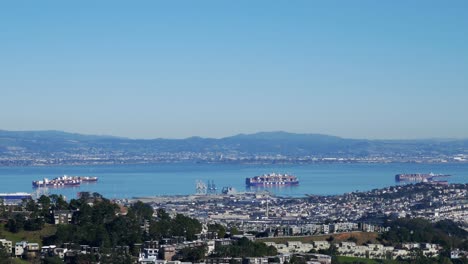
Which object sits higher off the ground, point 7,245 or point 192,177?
point 7,245

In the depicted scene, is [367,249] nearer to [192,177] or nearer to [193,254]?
[193,254]

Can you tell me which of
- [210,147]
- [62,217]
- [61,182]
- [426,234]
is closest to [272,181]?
[61,182]

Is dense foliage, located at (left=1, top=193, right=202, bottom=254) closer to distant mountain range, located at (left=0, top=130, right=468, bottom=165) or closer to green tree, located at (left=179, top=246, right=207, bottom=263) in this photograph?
A: green tree, located at (left=179, top=246, right=207, bottom=263)

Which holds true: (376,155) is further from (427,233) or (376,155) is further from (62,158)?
(427,233)

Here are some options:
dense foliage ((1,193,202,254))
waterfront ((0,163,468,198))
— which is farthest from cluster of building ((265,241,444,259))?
waterfront ((0,163,468,198))

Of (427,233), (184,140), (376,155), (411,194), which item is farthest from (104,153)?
(427,233)
